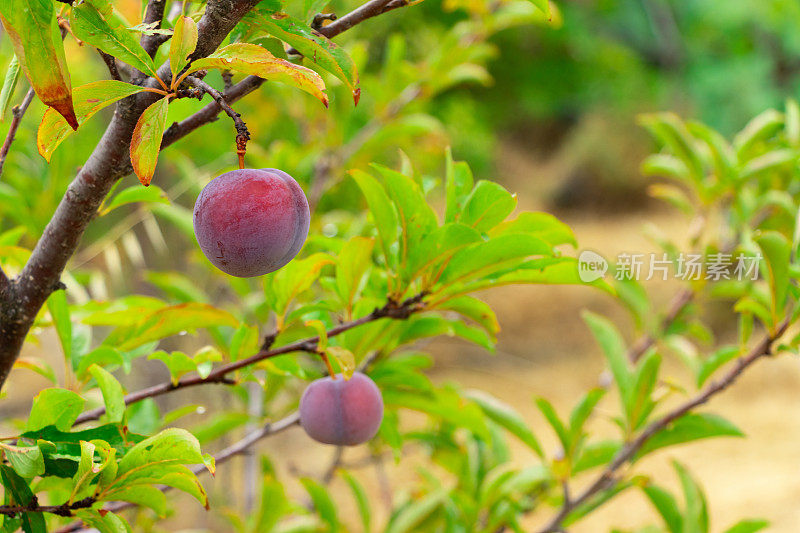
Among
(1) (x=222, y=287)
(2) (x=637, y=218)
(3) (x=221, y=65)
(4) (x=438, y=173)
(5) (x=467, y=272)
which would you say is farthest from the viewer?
(2) (x=637, y=218)

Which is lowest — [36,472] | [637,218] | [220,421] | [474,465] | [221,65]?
[637,218]

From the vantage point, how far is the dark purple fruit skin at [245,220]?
0.33 m

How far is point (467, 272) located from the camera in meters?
0.45

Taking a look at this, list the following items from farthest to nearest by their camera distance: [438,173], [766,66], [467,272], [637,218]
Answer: [637,218] < [766,66] < [438,173] < [467,272]

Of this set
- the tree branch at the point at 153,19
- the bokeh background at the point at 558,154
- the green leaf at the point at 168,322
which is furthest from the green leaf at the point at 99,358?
the bokeh background at the point at 558,154

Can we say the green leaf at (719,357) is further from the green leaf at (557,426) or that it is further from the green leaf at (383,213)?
the green leaf at (383,213)

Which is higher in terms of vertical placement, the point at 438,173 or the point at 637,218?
the point at 438,173

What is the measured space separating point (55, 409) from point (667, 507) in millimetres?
625

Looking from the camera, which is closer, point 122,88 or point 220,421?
point 122,88

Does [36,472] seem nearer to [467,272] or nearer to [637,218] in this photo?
[467,272]

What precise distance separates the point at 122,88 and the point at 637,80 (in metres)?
3.48

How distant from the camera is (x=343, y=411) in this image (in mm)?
464

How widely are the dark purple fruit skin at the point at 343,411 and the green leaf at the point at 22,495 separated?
18 cm

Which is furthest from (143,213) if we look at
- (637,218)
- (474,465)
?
(637,218)
